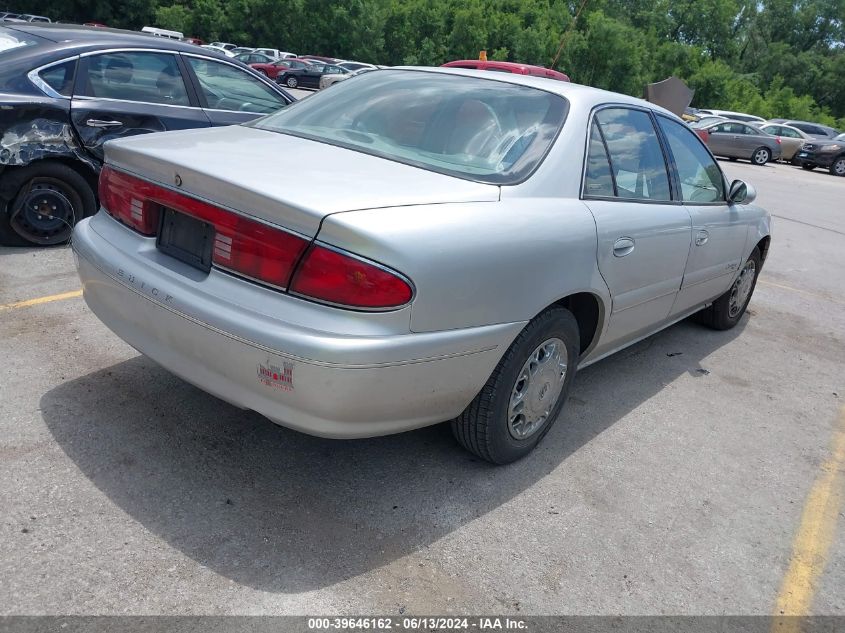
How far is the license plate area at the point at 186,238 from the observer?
2.75 m

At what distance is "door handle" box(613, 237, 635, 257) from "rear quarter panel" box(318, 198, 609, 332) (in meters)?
0.22

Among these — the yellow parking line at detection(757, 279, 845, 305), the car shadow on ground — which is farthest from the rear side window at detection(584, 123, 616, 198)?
the yellow parking line at detection(757, 279, 845, 305)

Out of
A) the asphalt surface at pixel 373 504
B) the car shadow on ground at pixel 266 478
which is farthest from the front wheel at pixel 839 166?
the car shadow on ground at pixel 266 478

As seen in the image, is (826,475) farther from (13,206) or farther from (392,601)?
(13,206)

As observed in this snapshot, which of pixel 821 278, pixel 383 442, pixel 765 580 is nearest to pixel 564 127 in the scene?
pixel 383 442

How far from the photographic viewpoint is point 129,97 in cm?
566

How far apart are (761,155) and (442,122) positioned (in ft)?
83.0

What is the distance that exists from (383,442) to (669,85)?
16525 mm

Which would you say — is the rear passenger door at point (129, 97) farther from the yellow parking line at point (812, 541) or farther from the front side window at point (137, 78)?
the yellow parking line at point (812, 541)

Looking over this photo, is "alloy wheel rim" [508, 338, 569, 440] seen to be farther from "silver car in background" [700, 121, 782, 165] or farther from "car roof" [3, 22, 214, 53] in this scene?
"silver car in background" [700, 121, 782, 165]

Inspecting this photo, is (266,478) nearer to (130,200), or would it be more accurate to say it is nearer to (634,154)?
(130,200)

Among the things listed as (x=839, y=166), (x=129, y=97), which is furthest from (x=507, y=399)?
(x=839, y=166)

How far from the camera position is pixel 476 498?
308 centimetres

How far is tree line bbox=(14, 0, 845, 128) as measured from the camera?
160 feet
